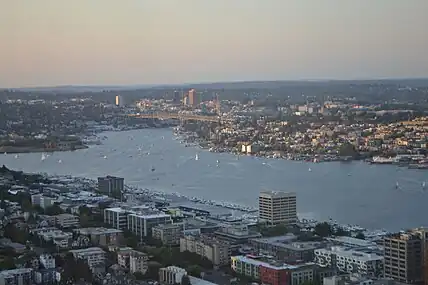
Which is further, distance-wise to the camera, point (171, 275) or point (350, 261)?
point (350, 261)

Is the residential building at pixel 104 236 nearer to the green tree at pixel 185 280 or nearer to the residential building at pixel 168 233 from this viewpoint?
the residential building at pixel 168 233

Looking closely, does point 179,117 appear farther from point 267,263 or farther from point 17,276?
point 17,276

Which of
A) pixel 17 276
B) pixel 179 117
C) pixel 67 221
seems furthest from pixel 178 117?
pixel 17 276


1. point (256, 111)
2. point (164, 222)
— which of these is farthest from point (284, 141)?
point (164, 222)

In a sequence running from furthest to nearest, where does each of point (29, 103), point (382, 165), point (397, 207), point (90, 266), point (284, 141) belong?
1. point (29, 103)
2. point (284, 141)
3. point (382, 165)
4. point (397, 207)
5. point (90, 266)

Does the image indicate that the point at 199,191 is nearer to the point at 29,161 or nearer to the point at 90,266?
the point at 90,266

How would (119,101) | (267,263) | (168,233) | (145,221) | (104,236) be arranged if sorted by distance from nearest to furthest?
(267,263) → (104,236) → (168,233) → (145,221) → (119,101)
